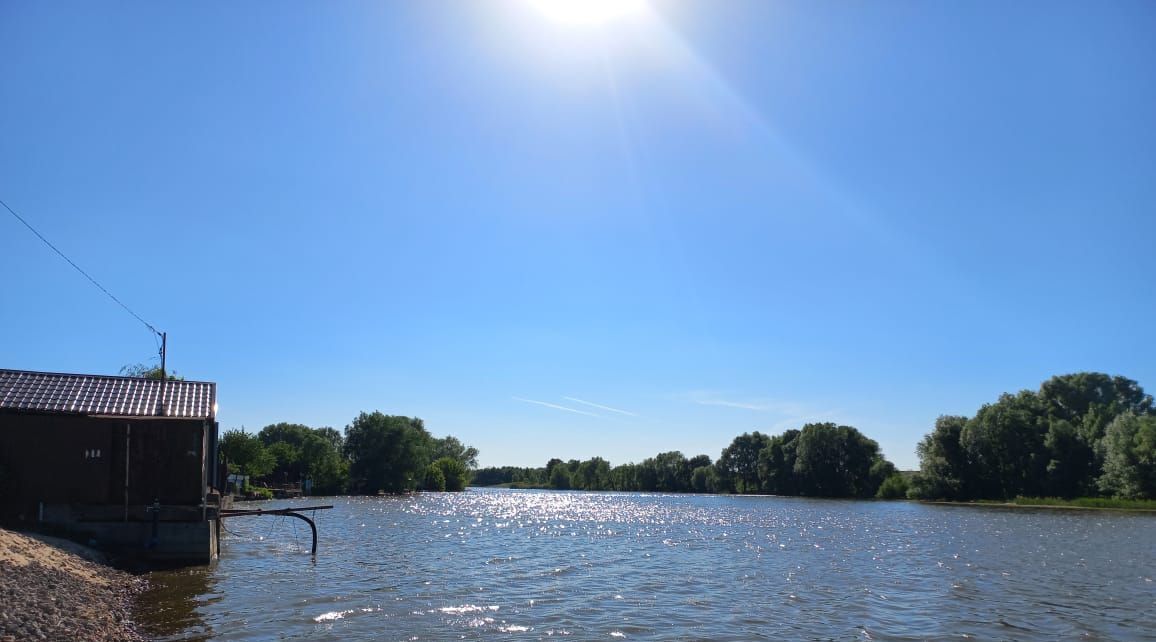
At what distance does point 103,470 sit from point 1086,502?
83845 mm

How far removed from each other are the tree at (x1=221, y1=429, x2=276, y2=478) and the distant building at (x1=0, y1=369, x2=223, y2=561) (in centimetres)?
5961

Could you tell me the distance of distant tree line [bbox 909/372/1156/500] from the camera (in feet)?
222

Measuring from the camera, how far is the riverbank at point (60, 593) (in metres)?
12.4

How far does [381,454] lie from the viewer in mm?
110125

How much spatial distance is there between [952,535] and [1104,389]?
86.0 metres

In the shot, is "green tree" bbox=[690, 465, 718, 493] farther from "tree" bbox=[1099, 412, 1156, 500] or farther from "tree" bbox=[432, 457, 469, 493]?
A: "tree" bbox=[1099, 412, 1156, 500]

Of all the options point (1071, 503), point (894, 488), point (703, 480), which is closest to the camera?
point (1071, 503)

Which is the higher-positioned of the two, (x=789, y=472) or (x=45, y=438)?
(x=45, y=438)

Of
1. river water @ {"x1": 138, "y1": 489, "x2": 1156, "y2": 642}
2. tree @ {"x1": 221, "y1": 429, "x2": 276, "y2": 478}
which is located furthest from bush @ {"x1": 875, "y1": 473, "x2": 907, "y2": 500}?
tree @ {"x1": 221, "y1": 429, "x2": 276, "y2": 478}

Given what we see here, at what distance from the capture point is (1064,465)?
78.4 m

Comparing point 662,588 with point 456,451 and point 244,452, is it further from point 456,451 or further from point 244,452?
point 456,451

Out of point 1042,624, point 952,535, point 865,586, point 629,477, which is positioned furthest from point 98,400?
point 629,477

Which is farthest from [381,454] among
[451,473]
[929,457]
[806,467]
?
[929,457]

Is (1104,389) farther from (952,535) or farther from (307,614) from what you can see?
(307,614)
